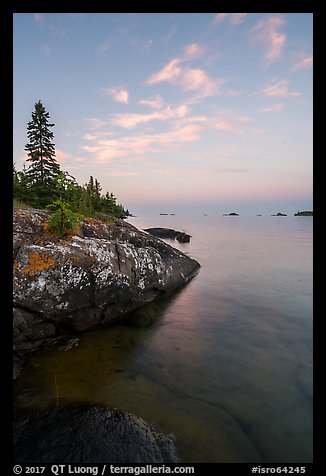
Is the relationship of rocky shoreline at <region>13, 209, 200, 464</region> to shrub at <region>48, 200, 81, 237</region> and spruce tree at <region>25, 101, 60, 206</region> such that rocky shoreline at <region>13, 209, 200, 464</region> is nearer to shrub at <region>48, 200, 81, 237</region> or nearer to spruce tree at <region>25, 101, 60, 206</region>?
shrub at <region>48, 200, 81, 237</region>

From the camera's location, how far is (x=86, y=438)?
346cm

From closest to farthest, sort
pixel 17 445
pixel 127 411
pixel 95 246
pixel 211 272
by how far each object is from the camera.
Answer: pixel 17 445
pixel 127 411
pixel 95 246
pixel 211 272

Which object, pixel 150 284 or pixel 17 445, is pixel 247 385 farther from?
pixel 150 284

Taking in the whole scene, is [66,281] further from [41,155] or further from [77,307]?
[41,155]

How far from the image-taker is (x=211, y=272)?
51.1ft

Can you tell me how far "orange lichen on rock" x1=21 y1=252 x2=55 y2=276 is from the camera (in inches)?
243

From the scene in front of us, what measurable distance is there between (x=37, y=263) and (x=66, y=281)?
3.14 ft

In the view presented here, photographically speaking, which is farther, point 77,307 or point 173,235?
point 173,235

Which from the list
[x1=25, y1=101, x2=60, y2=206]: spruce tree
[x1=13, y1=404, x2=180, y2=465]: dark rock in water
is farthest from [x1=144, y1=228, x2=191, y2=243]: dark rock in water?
[x1=13, y1=404, x2=180, y2=465]: dark rock in water

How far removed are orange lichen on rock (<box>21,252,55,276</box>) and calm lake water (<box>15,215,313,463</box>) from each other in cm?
221

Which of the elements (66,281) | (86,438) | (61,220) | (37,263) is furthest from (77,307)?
(86,438)
